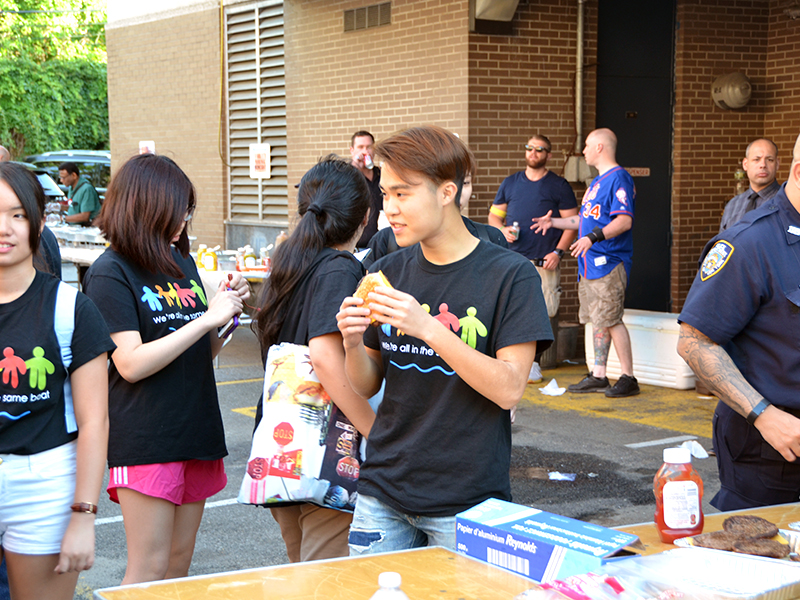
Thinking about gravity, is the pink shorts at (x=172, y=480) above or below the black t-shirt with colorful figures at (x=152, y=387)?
below

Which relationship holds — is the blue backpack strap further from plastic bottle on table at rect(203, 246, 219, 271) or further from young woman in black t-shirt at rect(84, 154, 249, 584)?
plastic bottle on table at rect(203, 246, 219, 271)

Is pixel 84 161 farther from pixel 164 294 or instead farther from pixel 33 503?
pixel 33 503

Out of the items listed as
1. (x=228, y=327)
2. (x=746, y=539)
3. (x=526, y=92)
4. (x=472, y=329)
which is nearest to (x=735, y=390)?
(x=746, y=539)

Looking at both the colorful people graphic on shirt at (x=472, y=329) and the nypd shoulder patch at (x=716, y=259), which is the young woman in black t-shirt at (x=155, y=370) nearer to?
the colorful people graphic on shirt at (x=472, y=329)

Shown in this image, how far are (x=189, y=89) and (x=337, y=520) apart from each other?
12.9 m

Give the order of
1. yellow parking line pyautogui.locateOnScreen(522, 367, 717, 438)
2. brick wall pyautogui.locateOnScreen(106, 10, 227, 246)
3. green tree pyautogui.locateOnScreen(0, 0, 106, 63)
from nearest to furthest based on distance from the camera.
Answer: yellow parking line pyautogui.locateOnScreen(522, 367, 717, 438), brick wall pyautogui.locateOnScreen(106, 10, 227, 246), green tree pyautogui.locateOnScreen(0, 0, 106, 63)

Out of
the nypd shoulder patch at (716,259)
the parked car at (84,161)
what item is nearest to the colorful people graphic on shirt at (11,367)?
the nypd shoulder patch at (716,259)

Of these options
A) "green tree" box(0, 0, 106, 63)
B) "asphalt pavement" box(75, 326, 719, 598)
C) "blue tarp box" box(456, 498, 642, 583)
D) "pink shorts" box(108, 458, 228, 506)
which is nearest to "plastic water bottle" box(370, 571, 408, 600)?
"blue tarp box" box(456, 498, 642, 583)

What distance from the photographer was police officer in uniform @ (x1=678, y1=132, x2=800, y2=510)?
3146mm

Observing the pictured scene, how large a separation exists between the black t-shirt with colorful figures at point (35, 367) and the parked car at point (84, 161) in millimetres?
23464

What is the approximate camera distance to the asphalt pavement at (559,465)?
5.12 metres

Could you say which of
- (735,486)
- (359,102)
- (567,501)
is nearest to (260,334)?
(735,486)

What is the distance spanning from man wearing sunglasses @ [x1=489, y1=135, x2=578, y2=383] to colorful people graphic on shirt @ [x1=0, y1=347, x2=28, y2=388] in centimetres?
671

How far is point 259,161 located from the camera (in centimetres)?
1388
